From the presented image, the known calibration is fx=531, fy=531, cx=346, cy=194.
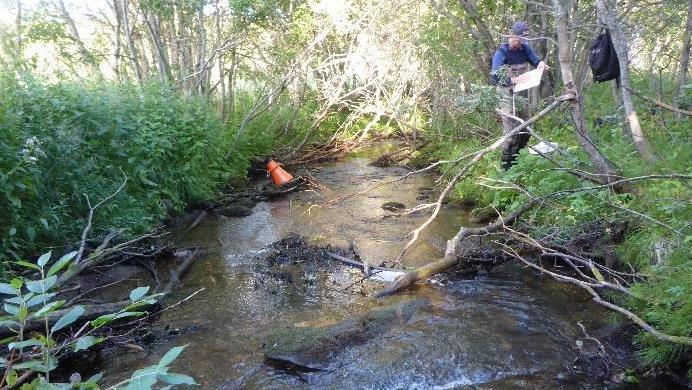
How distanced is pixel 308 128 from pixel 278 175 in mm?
3705

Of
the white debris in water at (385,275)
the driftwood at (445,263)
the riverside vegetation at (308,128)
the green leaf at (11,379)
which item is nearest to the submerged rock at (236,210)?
the riverside vegetation at (308,128)

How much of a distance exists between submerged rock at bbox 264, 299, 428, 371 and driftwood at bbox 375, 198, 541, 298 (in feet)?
1.16

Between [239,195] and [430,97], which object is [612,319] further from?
[430,97]

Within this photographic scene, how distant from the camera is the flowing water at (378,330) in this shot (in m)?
3.98

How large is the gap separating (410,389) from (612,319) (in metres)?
1.90

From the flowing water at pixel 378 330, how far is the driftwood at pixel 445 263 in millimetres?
110

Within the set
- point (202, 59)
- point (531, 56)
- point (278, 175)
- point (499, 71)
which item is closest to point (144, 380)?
point (499, 71)

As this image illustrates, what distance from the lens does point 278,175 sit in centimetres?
1105

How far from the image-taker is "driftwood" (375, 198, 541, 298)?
5398 mm

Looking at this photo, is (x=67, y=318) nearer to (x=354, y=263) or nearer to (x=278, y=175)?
(x=354, y=263)

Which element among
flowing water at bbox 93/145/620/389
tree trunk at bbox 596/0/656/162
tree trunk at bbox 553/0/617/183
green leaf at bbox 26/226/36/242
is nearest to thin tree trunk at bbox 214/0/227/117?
flowing water at bbox 93/145/620/389

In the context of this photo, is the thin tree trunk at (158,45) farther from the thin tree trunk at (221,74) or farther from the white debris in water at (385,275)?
the white debris in water at (385,275)

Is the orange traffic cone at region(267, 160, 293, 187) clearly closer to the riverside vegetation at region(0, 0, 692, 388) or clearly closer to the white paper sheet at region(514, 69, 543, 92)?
the riverside vegetation at region(0, 0, 692, 388)

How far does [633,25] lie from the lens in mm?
7656
